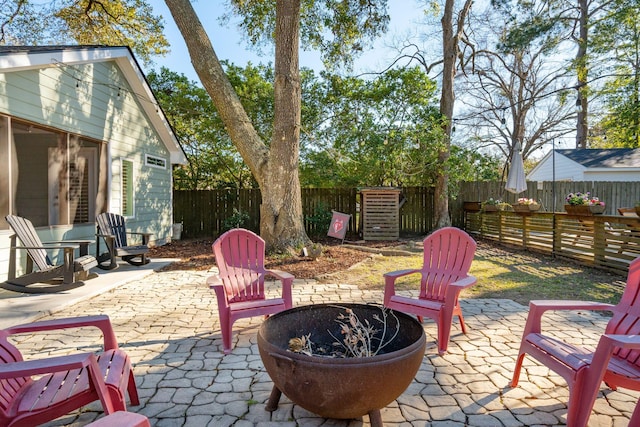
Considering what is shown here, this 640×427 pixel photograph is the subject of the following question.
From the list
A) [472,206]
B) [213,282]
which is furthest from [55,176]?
[472,206]

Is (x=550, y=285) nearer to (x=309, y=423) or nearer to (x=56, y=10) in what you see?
(x=309, y=423)

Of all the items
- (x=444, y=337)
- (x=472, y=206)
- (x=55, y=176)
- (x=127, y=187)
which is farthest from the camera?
(x=472, y=206)

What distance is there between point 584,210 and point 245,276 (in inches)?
242

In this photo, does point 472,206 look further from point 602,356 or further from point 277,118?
point 602,356

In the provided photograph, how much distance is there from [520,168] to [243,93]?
325 inches

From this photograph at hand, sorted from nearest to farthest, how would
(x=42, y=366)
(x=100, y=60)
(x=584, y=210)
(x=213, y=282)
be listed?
1. (x=42, y=366)
2. (x=213, y=282)
3. (x=584, y=210)
4. (x=100, y=60)

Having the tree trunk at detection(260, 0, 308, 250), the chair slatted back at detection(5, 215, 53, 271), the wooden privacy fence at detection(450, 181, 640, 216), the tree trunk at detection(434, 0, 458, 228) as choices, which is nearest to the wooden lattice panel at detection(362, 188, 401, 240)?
the tree trunk at detection(434, 0, 458, 228)

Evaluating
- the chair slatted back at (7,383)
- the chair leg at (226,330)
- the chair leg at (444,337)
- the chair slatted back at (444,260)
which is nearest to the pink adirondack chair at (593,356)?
the chair leg at (444,337)

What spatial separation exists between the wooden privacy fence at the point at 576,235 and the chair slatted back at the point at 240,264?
18.0ft

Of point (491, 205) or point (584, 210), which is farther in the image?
point (491, 205)

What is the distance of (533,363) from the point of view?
284 cm

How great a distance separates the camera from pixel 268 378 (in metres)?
2.62

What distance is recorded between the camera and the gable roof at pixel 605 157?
14.1m

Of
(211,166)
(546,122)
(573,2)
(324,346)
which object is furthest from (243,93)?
(546,122)
